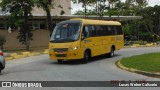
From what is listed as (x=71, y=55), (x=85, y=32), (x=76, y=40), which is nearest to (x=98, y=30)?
(x=85, y=32)

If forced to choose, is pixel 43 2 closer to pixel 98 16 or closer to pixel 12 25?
pixel 12 25

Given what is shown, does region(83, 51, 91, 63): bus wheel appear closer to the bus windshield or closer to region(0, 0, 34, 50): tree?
the bus windshield

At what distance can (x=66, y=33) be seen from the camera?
22688mm

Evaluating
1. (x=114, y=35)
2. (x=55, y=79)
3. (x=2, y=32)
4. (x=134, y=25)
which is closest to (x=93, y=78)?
(x=55, y=79)

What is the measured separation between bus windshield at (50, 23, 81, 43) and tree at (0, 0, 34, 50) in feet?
49.0

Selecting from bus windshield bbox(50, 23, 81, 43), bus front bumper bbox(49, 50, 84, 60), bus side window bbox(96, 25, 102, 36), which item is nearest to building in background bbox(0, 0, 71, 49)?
bus side window bbox(96, 25, 102, 36)

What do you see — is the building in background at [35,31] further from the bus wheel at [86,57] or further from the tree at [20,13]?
the bus wheel at [86,57]

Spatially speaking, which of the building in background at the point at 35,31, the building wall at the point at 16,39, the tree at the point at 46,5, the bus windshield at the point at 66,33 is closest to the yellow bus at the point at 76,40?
the bus windshield at the point at 66,33

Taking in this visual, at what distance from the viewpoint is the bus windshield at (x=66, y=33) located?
2233 cm

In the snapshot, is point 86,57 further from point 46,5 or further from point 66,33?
point 46,5

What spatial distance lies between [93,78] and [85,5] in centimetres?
3322

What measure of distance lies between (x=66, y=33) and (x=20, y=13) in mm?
15824

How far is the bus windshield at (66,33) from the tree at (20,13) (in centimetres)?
1494

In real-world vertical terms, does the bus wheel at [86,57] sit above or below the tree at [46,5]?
below
